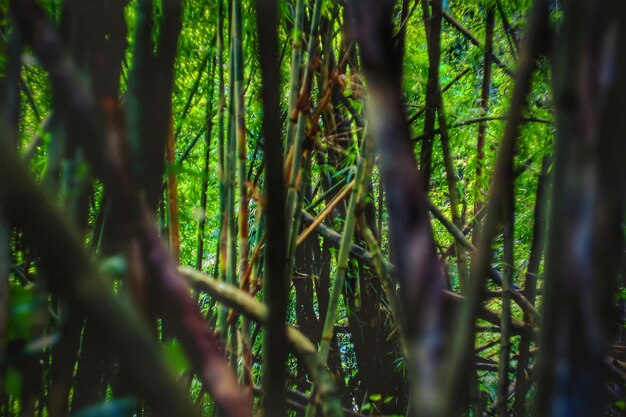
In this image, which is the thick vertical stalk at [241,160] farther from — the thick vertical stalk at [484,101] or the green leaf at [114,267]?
the thick vertical stalk at [484,101]

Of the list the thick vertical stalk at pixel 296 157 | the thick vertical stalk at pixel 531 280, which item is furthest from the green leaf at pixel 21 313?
the thick vertical stalk at pixel 531 280

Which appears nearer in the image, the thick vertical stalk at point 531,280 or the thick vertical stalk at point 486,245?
the thick vertical stalk at point 486,245

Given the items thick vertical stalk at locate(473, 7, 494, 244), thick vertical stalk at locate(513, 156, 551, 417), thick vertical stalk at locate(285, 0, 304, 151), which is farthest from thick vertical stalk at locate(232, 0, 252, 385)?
thick vertical stalk at locate(473, 7, 494, 244)

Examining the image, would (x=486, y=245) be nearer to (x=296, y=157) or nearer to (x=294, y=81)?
(x=296, y=157)

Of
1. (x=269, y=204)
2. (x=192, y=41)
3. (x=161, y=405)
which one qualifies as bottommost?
(x=161, y=405)

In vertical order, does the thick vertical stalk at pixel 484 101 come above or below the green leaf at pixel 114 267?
above

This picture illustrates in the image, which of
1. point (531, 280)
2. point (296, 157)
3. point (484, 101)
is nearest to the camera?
point (296, 157)

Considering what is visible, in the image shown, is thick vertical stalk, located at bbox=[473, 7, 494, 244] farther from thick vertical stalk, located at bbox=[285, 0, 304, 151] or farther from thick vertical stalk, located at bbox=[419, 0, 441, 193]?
thick vertical stalk, located at bbox=[285, 0, 304, 151]

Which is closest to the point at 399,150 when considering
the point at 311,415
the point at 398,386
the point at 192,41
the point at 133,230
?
the point at 133,230

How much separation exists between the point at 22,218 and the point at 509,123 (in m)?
0.28

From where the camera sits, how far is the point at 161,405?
30 centimetres

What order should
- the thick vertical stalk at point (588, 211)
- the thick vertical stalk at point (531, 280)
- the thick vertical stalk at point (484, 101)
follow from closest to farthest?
the thick vertical stalk at point (588, 211) → the thick vertical stalk at point (531, 280) → the thick vertical stalk at point (484, 101)

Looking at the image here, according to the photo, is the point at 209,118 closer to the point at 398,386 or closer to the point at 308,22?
the point at 308,22

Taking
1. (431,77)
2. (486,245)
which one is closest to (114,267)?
(486,245)
